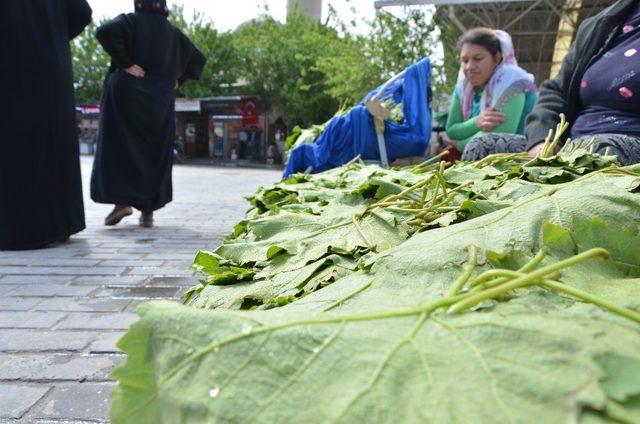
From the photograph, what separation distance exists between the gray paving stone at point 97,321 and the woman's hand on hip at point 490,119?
108 inches

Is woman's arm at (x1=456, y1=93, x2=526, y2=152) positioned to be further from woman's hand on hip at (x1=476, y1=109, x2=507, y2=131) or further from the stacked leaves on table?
the stacked leaves on table

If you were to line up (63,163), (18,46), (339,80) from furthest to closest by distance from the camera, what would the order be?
(339,80)
(63,163)
(18,46)

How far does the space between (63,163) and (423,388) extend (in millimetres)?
4490

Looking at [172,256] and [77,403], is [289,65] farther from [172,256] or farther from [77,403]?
[77,403]

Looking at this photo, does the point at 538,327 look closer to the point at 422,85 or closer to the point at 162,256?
the point at 162,256

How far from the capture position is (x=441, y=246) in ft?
2.87

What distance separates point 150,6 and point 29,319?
383 centimetres

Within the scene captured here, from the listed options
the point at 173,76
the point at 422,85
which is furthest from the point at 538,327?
the point at 173,76

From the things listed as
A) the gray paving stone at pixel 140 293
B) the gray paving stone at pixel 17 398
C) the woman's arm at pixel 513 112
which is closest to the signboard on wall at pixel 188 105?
the woman's arm at pixel 513 112

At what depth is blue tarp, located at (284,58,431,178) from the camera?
4.80 meters

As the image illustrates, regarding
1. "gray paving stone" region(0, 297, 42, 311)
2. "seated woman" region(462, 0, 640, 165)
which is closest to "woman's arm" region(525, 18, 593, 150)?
"seated woman" region(462, 0, 640, 165)

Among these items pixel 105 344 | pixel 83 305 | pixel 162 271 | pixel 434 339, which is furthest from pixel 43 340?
pixel 434 339

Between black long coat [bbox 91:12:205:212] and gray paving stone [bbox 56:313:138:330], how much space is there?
297cm

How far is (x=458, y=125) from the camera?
441 cm
